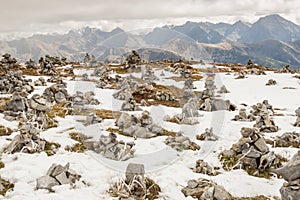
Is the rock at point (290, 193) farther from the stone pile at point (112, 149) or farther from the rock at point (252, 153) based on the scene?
the stone pile at point (112, 149)

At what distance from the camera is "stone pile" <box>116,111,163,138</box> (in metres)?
22.0

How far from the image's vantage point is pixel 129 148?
18266mm

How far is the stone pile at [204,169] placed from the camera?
15.8 m

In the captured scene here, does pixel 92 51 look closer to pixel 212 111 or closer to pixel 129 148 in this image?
pixel 129 148

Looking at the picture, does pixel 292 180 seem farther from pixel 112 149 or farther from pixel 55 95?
pixel 55 95

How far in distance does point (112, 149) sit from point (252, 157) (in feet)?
27.2

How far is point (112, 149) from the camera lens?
57.4ft

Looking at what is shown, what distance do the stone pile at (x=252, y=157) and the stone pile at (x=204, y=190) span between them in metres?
3.35

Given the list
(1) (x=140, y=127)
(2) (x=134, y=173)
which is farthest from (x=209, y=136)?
(2) (x=134, y=173)

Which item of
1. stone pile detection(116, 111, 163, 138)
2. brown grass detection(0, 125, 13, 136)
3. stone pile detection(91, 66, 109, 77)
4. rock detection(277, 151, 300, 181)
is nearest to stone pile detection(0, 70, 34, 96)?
brown grass detection(0, 125, 13, 136)

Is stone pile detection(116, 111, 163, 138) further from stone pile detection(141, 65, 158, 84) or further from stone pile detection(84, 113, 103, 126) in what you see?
stone pile detection(141, 65, 158, 84)

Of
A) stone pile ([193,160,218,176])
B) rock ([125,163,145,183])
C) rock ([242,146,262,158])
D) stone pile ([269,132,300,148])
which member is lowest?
stone pile ([269,132,300,148])

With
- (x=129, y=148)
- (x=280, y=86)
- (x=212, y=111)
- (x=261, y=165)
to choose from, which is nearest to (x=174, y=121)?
(x=212, y=111)

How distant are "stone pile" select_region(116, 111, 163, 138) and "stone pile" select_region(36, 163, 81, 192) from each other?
27.6 feet
